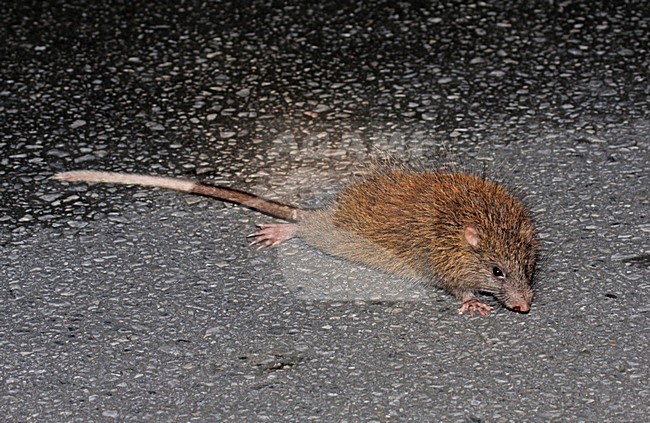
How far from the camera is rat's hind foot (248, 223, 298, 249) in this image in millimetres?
4770

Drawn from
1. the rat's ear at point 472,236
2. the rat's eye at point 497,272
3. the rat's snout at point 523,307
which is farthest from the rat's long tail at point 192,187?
the rat's snout at point 523,307

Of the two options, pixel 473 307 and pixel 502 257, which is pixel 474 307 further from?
pixel 502 257

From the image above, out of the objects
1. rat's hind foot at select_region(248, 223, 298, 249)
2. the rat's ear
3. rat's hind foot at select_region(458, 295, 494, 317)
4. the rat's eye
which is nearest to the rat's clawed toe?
rat's hind foot at select_region(458, 295, 494, 317)

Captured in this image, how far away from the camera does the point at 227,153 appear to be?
542cm

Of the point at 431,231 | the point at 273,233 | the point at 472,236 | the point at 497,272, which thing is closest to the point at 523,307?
the point at 497,272

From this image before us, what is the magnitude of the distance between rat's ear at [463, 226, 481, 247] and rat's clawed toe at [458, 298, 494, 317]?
0.23 m

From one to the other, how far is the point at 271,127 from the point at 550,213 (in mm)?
1576

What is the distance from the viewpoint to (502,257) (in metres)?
4.34

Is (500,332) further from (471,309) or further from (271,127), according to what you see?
(271,127)

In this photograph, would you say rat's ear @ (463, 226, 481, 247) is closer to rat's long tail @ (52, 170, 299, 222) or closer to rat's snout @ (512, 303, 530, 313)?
rat's snout @ (512, 303, 530, 313)

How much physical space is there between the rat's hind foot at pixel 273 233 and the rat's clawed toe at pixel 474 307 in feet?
2.98

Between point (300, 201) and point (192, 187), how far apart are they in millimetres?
514

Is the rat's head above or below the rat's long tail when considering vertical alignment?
above

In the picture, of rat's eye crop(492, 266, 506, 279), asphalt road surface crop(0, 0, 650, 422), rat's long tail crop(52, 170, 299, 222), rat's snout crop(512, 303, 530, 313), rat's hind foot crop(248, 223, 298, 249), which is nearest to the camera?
asphalt road surface crop(0, 0, 650, 422)
